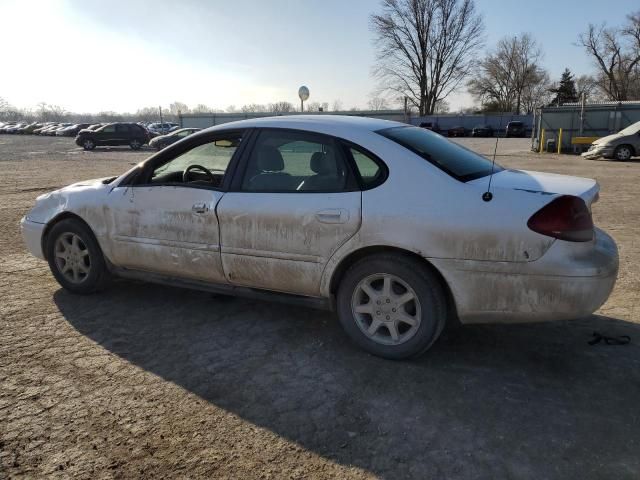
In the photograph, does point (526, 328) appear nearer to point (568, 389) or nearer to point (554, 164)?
point (568, 389)

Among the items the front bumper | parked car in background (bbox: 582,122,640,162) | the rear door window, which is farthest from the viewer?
parked car in background (bbox: 582,122,640,162)

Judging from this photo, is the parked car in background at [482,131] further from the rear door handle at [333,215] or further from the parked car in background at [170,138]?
the rear door handle at [333,215]

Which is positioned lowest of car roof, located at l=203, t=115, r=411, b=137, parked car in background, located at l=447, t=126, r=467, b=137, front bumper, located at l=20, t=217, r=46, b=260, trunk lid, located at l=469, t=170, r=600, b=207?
front bumper, located at l=20, t=217, r=46, b=260

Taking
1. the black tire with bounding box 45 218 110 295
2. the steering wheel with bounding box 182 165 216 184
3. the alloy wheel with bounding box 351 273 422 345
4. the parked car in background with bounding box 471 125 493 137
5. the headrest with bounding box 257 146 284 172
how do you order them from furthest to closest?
the parked car in background with bounding box 471 125 493 137
the black tire with bounding box 45 218 110 295
the steering wheel with bounding box 182 165 216 184
the headrest with bounding box 257 146 284 172
the alloy wheel with bounding box 351 273 422 345

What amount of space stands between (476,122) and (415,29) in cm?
1359

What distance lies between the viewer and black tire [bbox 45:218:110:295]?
4.34m

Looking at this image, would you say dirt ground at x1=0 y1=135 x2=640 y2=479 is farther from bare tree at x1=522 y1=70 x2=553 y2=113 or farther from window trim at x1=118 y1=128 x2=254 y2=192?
bare tree at x1=522 y1=70 x2=553 y2=113

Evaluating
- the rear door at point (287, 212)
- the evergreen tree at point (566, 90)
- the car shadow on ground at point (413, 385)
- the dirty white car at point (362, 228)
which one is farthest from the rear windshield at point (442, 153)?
the evergreen tree at point (566, 90)

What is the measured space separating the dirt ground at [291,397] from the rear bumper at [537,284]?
43 cm

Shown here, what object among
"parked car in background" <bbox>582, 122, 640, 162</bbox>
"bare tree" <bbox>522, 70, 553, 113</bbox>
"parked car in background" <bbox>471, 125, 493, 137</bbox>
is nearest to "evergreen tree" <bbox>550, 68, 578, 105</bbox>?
"bare tree" <bbox>522, 70, 553, 113</bbox>

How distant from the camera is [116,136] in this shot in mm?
31828

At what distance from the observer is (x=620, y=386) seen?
295 cm

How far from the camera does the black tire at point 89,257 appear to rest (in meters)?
4.34

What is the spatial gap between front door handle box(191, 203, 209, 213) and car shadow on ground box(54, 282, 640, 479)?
0.90 metres
